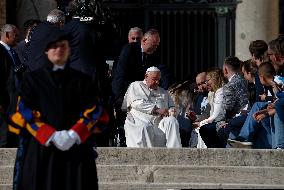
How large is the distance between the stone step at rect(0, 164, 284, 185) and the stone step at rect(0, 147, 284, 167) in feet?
0.52

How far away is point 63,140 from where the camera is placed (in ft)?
35.8

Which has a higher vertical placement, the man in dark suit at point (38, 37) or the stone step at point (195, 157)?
the man in dark suit at point (38, 37)

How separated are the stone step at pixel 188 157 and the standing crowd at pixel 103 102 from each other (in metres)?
0.47

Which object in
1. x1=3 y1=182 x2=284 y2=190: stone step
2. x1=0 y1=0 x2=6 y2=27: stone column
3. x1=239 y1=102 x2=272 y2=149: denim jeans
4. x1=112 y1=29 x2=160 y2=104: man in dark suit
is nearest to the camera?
x1=3 y1=182 x2=284 y2=190: stone step

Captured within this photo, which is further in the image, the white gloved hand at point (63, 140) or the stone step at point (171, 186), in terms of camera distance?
the stone step at point (171, 186)

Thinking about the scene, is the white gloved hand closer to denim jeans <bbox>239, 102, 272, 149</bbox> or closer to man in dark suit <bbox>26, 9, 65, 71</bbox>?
man in dark suit <bbox>26, 9, 65, 71</bbox>

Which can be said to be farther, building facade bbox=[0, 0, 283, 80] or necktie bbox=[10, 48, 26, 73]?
building facade bbox=[0, 0, 283, 80]

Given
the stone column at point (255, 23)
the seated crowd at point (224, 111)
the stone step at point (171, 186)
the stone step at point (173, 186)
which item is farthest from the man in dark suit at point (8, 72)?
the stone column at point (255, 23)

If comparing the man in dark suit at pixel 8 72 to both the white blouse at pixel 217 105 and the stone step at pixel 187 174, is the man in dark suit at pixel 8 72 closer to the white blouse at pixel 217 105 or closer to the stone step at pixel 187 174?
the stone step at pixel 187 174

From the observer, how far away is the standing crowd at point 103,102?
11.1m

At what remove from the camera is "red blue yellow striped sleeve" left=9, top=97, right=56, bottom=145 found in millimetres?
10945

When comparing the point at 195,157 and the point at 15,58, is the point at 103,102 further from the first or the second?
the point at 195,157

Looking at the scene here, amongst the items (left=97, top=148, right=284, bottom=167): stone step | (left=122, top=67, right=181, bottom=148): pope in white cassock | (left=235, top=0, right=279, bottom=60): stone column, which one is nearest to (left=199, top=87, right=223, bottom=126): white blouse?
(left=122, top=67, right=181, bottom=148): pope in white cassock

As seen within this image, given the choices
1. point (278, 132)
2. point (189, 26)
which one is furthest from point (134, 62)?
point (189, 26)
